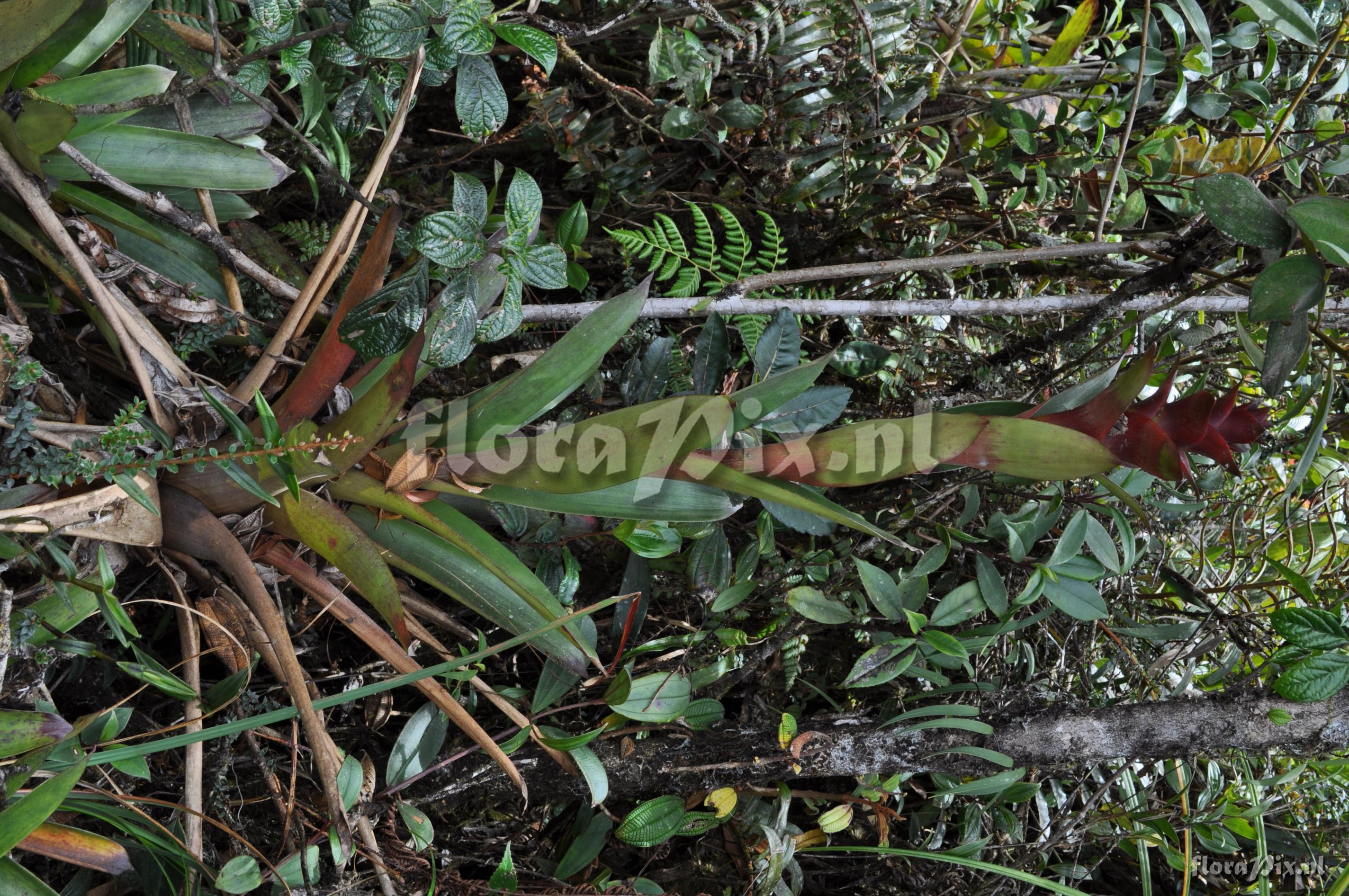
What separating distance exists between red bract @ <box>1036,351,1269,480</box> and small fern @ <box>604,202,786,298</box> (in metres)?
0.46

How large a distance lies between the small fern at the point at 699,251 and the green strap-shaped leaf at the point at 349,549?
1.41 ft

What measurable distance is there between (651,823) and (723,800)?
9 cm

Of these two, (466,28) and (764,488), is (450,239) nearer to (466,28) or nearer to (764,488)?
(466,28)

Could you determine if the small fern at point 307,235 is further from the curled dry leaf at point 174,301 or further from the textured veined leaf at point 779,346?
the textured veined leaf at point 779,346

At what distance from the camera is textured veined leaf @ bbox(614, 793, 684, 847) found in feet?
3.06

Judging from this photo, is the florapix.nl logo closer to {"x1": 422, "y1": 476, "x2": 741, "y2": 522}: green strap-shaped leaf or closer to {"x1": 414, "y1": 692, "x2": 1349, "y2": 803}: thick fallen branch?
{"x1": 414, "y1": 692, "x2": 1349, "y2": 803}: thick fallen branch

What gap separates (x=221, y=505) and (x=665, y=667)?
20.5 inches

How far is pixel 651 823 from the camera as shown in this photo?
94 cm

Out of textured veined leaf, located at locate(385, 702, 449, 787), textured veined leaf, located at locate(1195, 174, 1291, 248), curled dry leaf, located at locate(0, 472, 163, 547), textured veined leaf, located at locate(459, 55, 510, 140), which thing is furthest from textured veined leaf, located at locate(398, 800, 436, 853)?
textured veined leaf, located at locate(1195, 174, 1291, 248)

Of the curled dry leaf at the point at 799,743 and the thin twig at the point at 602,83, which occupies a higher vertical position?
the thin twig at the point at 602,83

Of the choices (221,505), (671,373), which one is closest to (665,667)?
(671,373)

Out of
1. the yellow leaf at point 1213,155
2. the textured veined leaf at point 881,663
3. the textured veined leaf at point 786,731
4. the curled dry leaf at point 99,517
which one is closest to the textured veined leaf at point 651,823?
the textured veined leaf at point 786,731

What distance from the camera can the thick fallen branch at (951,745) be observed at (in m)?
0.92

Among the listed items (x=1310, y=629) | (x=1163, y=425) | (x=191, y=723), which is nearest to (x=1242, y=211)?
(x=1163, y=425)
